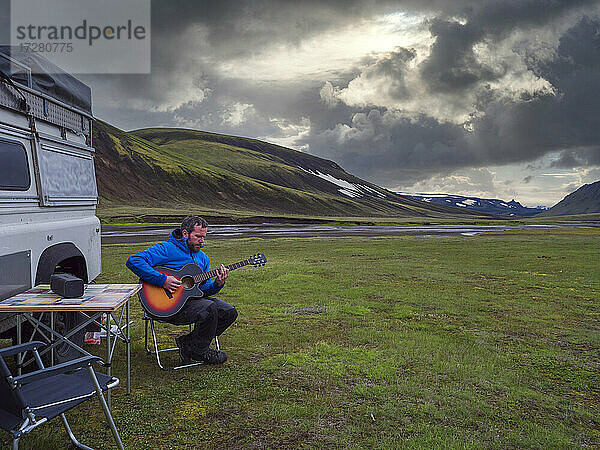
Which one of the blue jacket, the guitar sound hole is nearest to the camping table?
the blue jacket

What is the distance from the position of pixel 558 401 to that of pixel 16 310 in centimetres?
671

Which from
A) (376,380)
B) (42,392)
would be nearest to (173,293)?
(42,392)

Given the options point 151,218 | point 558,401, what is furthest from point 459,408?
point 151,218

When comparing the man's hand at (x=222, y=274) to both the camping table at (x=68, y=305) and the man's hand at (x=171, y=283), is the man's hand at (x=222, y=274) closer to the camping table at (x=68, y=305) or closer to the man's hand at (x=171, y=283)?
the man's hand at (x=171, y=283)

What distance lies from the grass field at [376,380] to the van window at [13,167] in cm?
289

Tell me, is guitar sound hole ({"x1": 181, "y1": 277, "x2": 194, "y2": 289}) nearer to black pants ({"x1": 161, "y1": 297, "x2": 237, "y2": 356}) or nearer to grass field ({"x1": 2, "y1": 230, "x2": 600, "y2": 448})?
black pants ({"x1": 161, "y1": 297, "x2": 237, "y2": 356})

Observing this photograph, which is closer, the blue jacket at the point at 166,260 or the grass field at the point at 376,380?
the grass field at the point at 376,380

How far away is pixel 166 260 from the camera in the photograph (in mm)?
6625

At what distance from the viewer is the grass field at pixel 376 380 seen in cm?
500

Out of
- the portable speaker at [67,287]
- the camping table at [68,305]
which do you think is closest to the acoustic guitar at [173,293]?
the camping table at [68,305]

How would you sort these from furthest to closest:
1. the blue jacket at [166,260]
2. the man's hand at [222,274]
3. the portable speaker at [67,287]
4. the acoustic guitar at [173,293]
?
1. the man's hand at [222,274]
2. the acoustic guitar at [173,293]
3. the blue jacket at [166,260]
4. the portable speaker at [67,287]

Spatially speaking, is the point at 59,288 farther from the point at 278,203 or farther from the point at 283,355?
the point at 278,203

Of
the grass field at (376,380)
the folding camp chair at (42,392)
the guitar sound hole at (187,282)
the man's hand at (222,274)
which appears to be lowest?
the grass field at (376,380)

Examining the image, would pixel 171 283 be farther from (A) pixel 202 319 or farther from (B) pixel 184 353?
(B) pixel 184 353
